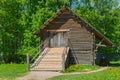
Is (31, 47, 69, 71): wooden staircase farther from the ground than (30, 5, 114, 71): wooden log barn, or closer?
closer

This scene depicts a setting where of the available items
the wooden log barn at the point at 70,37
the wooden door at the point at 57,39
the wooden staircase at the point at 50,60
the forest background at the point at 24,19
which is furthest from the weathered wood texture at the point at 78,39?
the forest background at the point at 24,19

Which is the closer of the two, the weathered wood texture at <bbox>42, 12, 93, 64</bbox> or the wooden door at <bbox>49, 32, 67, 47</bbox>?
the weathered wood texture at <bbox>42, 12, 93, 64</bbox>

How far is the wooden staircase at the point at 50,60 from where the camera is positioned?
31219 millimetres

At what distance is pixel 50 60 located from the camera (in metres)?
33.3

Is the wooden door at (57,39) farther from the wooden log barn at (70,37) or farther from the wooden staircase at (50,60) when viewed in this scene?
the wooden staircase at (50,60)

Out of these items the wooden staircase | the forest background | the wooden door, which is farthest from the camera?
the forest background

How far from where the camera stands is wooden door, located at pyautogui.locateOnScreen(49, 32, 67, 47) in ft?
124

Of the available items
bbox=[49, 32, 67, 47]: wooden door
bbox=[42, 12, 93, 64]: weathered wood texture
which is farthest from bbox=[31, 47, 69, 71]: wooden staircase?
bbox=[42, 12, 93, 64]: weathered wood texture

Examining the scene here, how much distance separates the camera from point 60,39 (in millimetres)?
38156

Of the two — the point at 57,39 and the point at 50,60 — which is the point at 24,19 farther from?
the point at 50,60

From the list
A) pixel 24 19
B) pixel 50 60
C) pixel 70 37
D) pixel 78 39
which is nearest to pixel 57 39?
pixel 70 37

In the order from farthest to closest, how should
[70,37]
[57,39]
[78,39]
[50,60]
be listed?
[57,39], [70,37], [78,39], [50,60]

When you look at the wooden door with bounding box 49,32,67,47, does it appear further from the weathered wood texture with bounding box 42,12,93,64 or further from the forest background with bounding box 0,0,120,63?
the forest background with bounding box 0,0,120,63

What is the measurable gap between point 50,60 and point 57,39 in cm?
550
